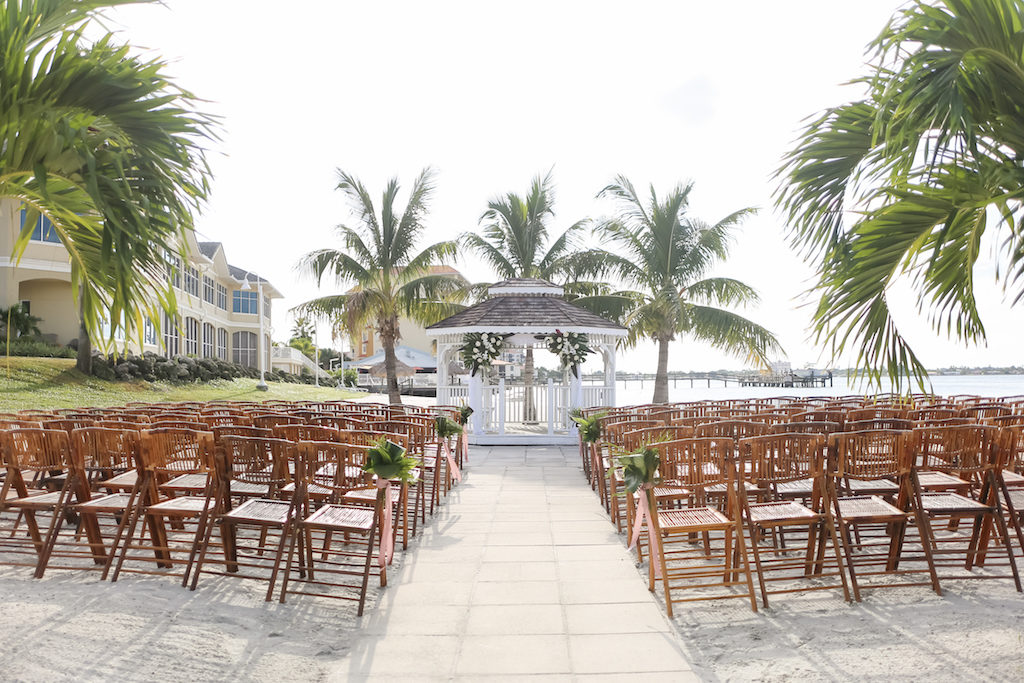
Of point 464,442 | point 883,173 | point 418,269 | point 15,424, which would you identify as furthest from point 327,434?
point 418,269

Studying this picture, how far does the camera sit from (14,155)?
424 centimetres

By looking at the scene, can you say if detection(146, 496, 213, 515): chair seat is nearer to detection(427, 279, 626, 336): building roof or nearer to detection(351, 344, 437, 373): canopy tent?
detection(427, 279, 626, 336): building roof

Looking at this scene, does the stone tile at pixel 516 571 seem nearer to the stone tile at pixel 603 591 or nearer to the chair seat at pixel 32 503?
the stone tile at pixel 603 591

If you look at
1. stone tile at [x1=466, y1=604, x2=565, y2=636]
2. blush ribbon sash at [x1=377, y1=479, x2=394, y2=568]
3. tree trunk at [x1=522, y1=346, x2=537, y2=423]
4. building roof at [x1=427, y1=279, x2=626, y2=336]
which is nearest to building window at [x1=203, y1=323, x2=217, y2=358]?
tree trunk at [x1=522, y1=346, x2=537, y2=423]

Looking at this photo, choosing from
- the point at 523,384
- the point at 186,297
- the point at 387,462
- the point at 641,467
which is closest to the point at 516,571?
the point at 387,462

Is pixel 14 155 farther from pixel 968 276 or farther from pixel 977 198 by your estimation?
pixel 968 276

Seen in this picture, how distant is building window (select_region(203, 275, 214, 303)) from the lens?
3944cm

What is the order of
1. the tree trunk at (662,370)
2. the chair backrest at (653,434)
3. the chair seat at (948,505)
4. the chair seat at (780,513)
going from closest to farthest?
the chair seat at (780,513) → the chair seat at (948,505) → the chair backrest at (653,434) → the tree trunk at (662,370)

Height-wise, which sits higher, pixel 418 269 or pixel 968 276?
pixel 418 269

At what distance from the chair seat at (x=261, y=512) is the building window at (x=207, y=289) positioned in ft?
121

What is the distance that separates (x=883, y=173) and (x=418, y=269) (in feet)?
60.7

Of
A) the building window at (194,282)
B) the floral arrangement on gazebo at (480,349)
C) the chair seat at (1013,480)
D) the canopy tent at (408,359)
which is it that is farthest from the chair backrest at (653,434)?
the canopy tent at (408,359)

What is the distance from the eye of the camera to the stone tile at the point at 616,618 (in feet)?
14.7

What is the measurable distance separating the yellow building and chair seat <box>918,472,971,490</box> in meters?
10.8
